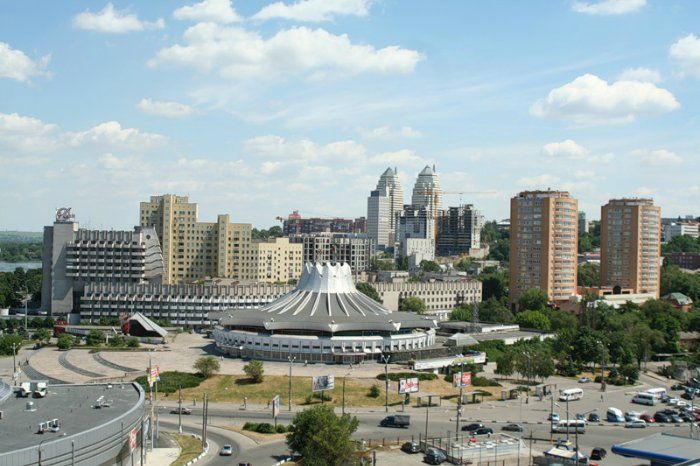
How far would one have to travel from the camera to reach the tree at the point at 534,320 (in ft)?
435

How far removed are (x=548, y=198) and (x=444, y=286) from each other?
91.3 feet

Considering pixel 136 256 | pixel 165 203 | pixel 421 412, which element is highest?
pixel 165 203

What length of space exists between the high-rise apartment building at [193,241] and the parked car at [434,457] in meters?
115

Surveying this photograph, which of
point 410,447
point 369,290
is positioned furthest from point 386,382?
point 369,290

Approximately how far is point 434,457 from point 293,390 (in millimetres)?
Result: 26328

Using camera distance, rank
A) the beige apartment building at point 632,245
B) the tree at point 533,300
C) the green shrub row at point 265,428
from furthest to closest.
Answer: the beige apartment building at point 632,245 < the tree at point 533,300 < the green shrub row at point 265,428

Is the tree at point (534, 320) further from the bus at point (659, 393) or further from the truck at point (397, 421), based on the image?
the truck at point (397, 421)

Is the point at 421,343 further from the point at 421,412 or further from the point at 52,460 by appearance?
the point at 52,460

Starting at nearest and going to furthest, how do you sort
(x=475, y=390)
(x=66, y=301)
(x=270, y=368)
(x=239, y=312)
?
(x=475, y=390) < (x=270, y=368) < (x=239, y=312) < (x=66, y=301)

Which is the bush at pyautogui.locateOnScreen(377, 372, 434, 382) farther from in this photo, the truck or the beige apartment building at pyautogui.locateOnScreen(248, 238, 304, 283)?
the beige apartment building at pyautogui.locateOnScreen(248, 238, 304, 283)

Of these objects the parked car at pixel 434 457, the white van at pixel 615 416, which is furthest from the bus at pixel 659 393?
the parked car at pixel 434 457

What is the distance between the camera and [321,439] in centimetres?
5278

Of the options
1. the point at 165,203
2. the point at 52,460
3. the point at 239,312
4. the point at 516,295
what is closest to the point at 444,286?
the point at 516,295

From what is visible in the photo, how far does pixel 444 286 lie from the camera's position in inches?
6594
